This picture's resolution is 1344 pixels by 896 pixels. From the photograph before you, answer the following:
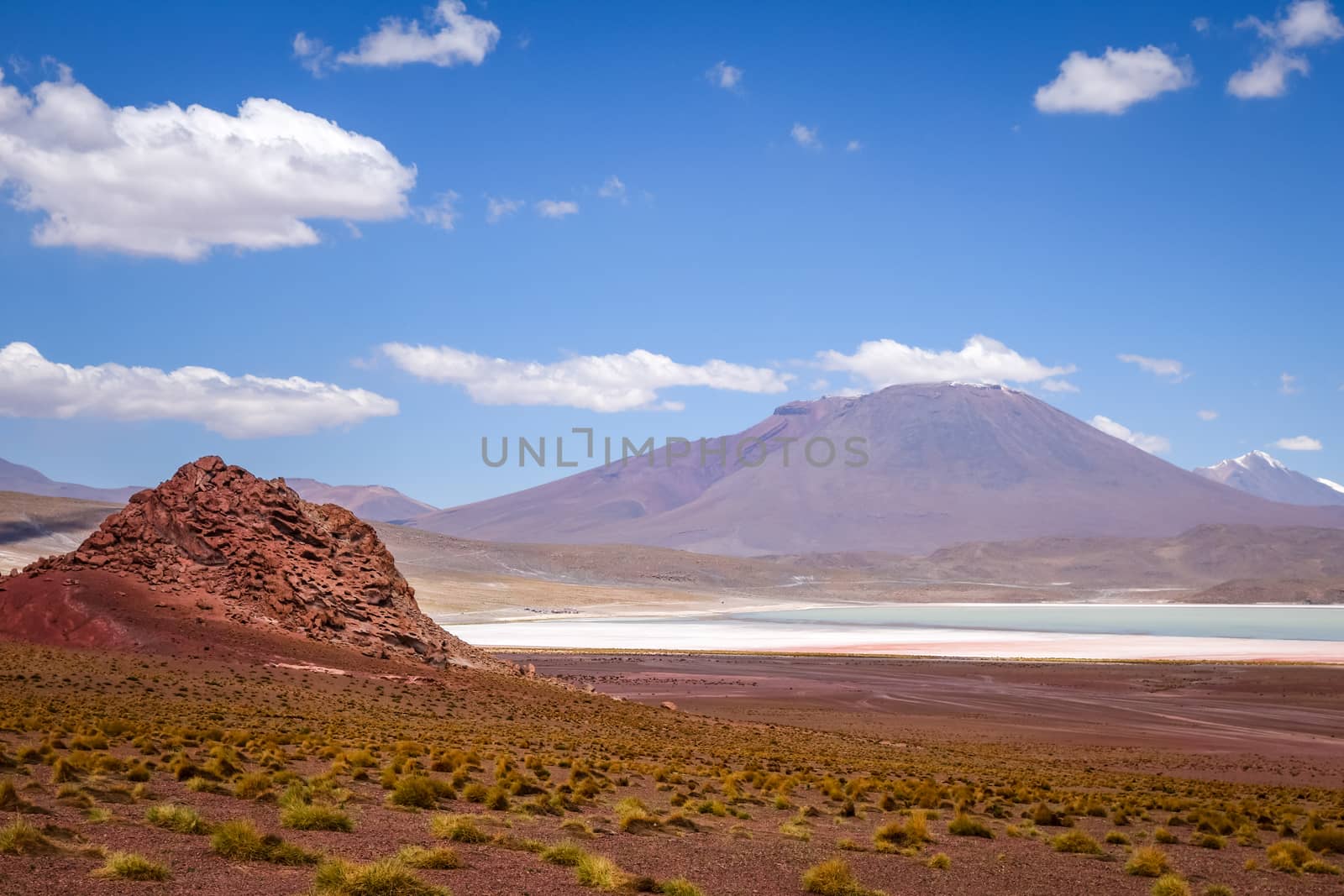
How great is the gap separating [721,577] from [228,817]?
17144cm

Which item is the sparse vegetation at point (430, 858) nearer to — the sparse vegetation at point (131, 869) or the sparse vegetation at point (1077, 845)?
the sparse vegetation at point (131, 869)

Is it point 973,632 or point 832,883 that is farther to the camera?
point 973,632

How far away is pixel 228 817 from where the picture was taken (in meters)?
12.2

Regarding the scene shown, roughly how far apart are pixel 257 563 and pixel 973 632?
65700 millimetres

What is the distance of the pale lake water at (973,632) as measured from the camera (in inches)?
2724

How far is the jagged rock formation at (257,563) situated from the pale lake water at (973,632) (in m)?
31.5

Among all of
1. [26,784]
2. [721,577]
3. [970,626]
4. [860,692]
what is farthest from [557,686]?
[721,577]

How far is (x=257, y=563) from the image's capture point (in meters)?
35.9

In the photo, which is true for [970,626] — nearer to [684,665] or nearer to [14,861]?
[684,665]

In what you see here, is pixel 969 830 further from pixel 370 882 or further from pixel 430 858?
pixel 370 882

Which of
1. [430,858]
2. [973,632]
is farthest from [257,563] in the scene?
[973,632]

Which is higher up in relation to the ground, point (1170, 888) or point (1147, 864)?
point (1170, 888)

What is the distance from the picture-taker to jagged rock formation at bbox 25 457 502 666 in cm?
3516

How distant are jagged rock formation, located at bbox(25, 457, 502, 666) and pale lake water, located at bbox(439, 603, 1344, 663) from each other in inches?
1240
